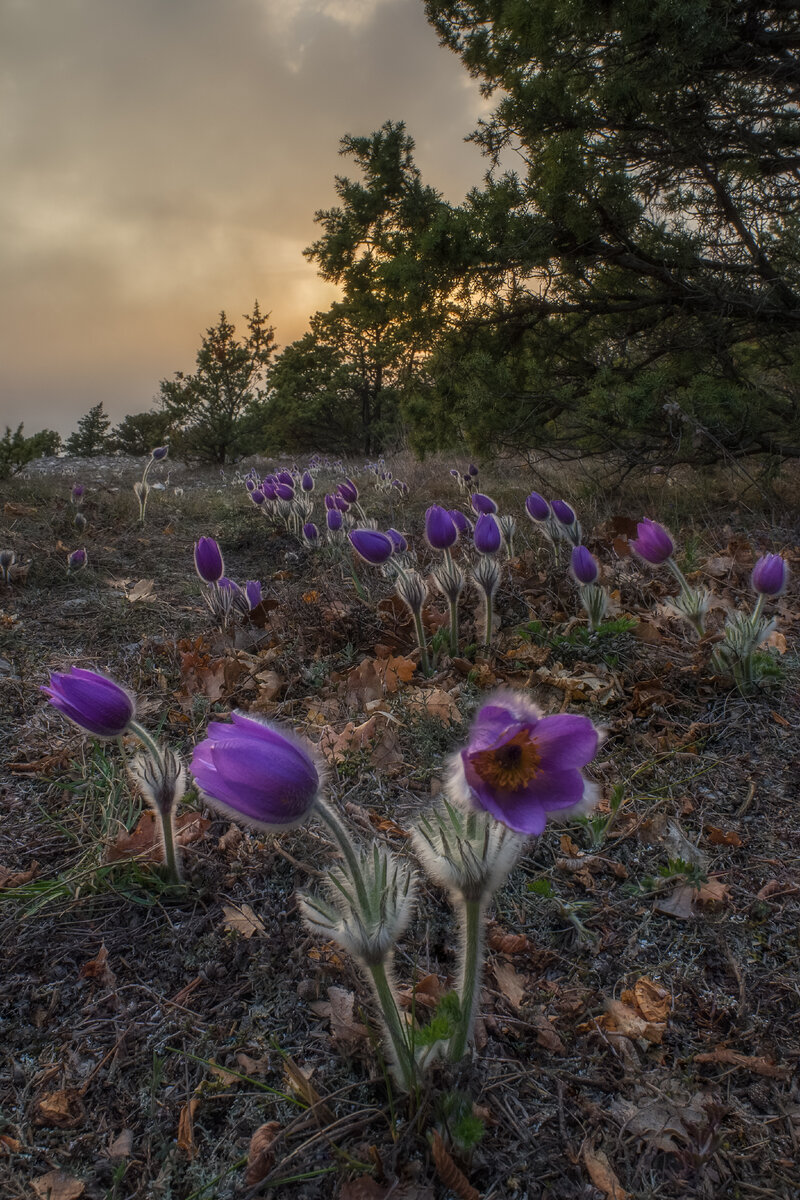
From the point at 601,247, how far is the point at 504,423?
1.38 meters

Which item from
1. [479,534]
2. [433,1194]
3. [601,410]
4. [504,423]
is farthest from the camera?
[504,423]

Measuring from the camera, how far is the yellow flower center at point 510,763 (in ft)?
2.76

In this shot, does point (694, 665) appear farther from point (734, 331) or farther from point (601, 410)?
point (734, 331)

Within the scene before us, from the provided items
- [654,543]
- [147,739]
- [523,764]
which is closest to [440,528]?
[654,543]

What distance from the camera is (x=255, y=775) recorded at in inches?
34.3

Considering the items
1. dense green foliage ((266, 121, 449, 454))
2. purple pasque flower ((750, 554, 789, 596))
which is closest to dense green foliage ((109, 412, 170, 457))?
dense green foliage ((266, 121, 449, 454))

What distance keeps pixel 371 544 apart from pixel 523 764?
1489 mm

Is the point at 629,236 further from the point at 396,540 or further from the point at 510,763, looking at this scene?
the point at 510,763

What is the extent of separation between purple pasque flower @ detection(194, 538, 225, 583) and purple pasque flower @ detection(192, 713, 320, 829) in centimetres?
167

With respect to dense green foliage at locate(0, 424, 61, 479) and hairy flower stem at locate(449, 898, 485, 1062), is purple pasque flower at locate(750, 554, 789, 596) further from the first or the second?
dense green foliage at locate(0, 424, 61, 479)

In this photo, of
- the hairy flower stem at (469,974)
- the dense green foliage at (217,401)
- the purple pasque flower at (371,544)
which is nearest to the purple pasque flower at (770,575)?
the purple pasque flower at (371,544)

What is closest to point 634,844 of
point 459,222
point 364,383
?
point 459,222

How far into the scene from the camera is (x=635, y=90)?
160 inches

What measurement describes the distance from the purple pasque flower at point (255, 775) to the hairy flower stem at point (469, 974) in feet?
0.92
